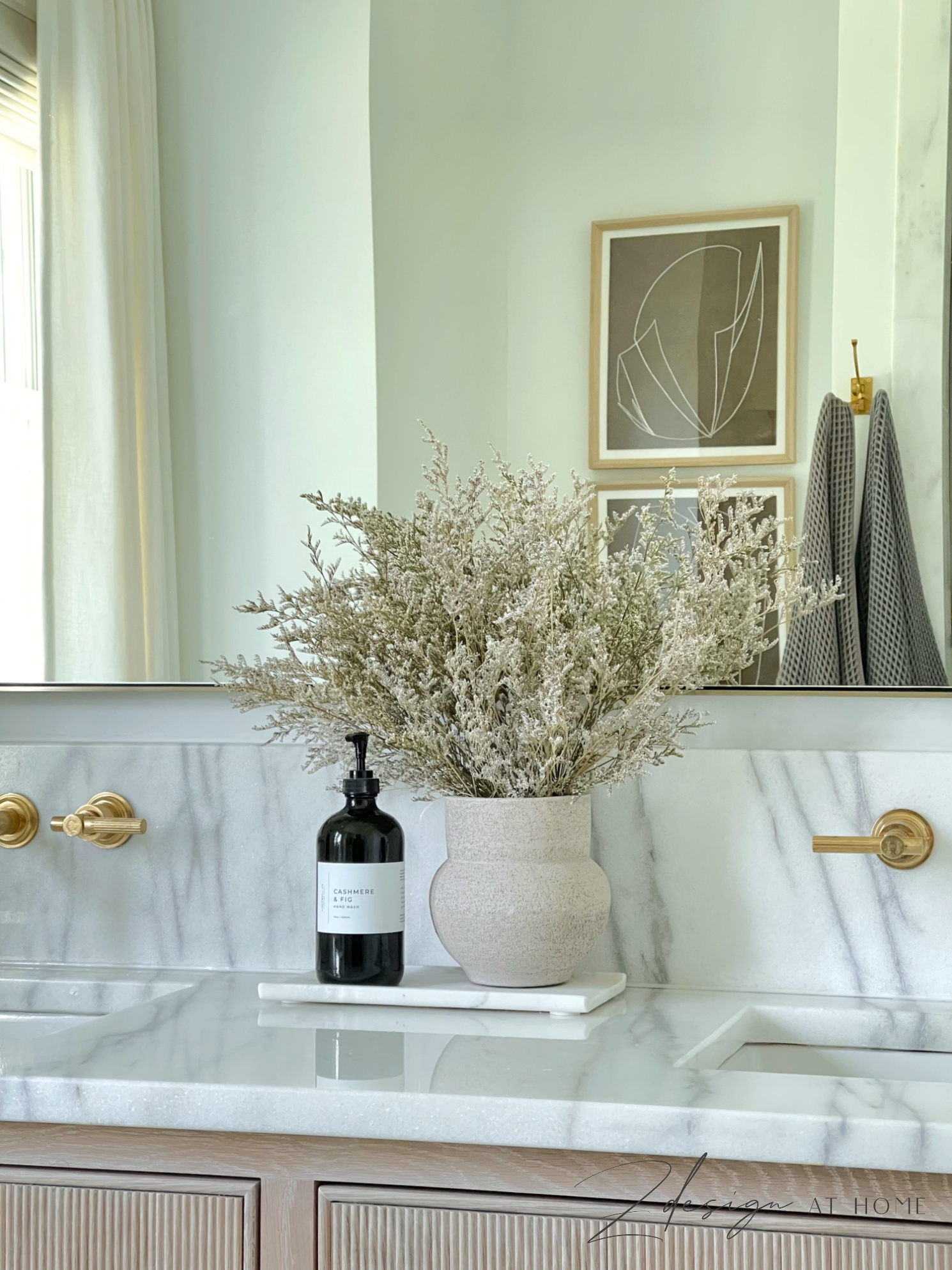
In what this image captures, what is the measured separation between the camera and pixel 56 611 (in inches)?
53.4

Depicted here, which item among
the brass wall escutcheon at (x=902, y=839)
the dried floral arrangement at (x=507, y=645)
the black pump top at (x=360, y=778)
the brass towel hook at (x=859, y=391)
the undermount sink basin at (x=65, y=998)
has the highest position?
the brass towel hook at (x=859, y=391)

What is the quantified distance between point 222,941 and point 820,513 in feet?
2.39

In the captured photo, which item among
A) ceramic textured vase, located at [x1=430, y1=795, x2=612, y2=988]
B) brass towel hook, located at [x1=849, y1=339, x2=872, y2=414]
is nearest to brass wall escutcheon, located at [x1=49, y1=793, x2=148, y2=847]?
ceramic textured vase, located at [x1=430, y1=795, x2=612, y2=988]

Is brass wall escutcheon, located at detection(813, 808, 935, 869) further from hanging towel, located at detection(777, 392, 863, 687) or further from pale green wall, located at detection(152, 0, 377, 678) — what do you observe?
pale green wall, located at detection(152, 0, 377, 678)

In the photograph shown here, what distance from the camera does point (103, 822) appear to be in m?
1.24

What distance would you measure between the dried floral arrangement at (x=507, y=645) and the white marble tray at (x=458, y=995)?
0.54 feet

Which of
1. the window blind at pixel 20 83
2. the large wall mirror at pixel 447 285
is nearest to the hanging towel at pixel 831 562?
the large wall mirror at pixel 447 285

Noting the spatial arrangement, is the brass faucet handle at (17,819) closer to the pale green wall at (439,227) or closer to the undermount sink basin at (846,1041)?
the pale green wall at (439,227)

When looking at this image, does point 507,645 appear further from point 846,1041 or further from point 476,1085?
point 846,1041

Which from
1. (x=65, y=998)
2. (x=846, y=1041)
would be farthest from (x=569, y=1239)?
(x=65, y=998)

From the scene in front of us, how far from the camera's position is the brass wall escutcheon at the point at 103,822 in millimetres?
1229

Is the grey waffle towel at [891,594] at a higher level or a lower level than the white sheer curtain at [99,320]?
lower

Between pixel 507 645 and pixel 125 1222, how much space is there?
1.58 ft

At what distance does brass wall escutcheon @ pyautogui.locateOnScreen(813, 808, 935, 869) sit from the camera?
3.64ft
